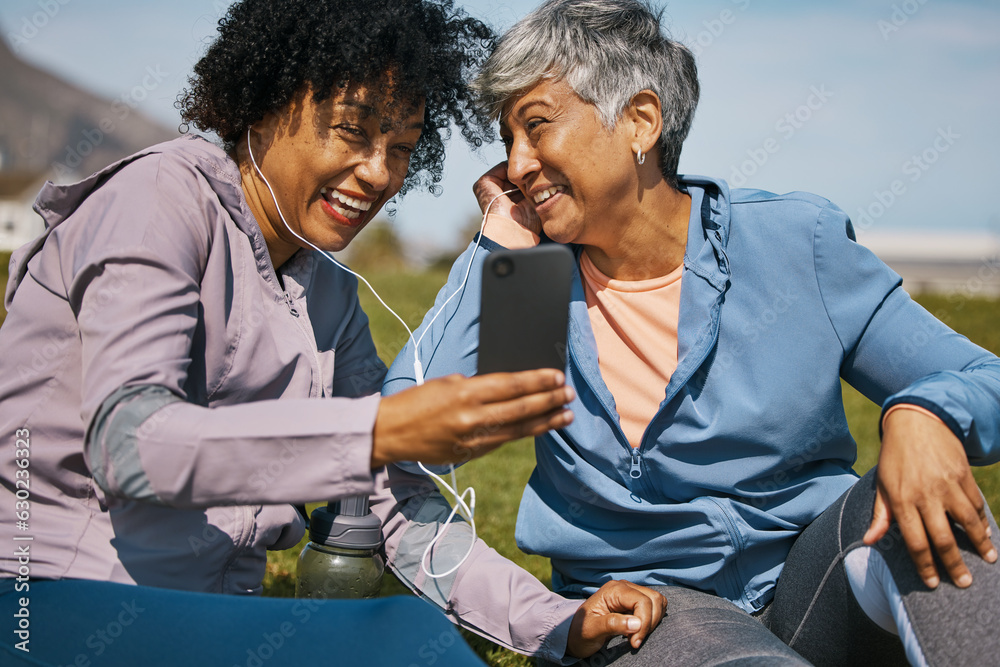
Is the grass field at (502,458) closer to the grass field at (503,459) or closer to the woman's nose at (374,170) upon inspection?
the grass field at (503,459)

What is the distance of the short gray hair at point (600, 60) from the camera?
2791 millimetres

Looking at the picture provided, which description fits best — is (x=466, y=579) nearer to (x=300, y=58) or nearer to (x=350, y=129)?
(x=350, y=129)

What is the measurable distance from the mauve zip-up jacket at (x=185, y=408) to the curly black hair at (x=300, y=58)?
26 centimetres

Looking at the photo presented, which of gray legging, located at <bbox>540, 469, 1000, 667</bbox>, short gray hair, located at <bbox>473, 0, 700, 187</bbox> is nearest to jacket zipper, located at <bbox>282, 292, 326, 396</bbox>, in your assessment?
short gray hair, located at <bbox>473, 0, 700, 187</bbox>

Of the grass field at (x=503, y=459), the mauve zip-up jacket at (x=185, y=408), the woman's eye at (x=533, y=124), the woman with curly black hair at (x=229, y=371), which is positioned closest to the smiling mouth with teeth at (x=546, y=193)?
the woman's eye at (x=533, y=124)

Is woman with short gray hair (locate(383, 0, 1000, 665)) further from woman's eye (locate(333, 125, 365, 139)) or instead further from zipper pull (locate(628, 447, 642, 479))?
woman's eye (locate(333, 125, 365, 139))

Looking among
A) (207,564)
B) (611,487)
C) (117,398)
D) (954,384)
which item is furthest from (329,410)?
(954,384)

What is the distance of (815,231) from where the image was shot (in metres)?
2.70

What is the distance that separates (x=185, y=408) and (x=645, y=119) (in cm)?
178

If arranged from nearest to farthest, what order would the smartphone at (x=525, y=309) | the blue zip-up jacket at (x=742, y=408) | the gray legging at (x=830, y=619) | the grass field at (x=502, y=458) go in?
the smartphone at (x=525, y=309) → the gray legging at (x=830, y=619) → the blue zip-up jacket at (x=742, y=408) → the grass field at (x=502, y=458)

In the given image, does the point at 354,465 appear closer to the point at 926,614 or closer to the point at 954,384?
the point at 926,614

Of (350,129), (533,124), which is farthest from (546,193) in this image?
(350,129)

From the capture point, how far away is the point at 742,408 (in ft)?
8.64

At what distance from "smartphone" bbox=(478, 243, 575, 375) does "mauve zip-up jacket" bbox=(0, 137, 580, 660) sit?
0.30 m
